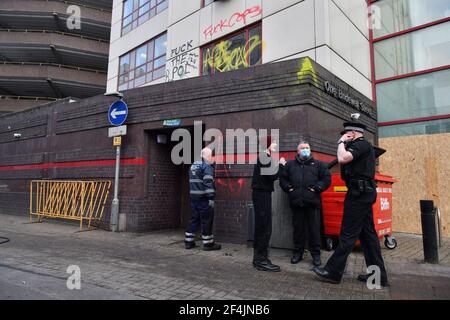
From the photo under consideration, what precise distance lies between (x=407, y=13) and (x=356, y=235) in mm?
9064

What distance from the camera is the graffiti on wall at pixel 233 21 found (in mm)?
10387

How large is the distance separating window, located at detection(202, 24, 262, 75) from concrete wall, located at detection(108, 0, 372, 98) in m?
0.23

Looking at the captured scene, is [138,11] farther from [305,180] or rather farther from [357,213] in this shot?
[357,213]

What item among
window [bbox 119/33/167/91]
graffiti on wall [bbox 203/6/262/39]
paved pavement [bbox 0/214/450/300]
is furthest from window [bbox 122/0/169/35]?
paved pavement [bbox 0/214/450/300]

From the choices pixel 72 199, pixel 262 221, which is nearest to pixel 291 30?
pixel 262 221

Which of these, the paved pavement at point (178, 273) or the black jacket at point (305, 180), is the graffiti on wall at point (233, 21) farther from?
the paved pavement at point (178, 273)

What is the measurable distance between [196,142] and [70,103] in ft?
19.7

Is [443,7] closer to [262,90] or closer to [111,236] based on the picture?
[262,90]

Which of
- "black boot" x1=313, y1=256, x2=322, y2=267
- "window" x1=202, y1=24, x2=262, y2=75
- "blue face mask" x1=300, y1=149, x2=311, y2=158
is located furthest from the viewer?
"window" x1=202, y1=24, x2=262, y2=75

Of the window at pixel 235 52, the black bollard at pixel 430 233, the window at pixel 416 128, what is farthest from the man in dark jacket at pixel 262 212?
the window at pixel 416 128

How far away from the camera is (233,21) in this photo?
10914 millimetres

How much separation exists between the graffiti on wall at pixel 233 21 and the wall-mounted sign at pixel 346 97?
12.0 feet

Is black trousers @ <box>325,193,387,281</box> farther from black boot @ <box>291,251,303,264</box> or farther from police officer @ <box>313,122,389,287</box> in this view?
black boot @ <box>291,251,303,264</box>

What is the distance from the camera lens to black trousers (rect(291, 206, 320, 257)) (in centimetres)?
551
